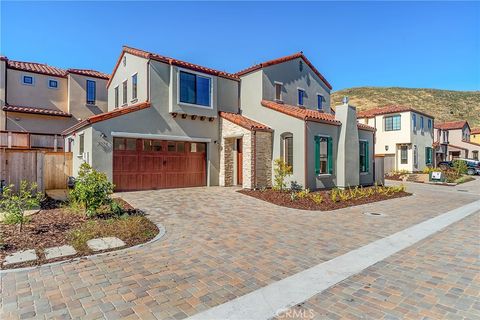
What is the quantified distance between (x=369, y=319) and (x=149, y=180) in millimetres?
12959

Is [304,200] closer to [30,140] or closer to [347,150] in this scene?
[347,150]

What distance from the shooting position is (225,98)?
1812cm

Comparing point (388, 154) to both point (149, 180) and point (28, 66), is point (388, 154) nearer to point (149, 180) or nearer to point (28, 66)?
point (149, 180)

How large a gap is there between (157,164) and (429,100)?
7806cm

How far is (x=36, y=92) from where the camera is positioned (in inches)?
860

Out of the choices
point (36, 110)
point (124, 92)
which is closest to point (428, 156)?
point (124, 92)

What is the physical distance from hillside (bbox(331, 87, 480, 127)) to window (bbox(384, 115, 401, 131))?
120 ft

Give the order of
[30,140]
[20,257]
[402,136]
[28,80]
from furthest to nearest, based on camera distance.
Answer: [402,136]
[28,80]
[30,140]
[20,257]

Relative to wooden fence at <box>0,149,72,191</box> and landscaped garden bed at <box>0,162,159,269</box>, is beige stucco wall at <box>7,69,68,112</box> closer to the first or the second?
wooden fence at <box>0,149,72,191</box>

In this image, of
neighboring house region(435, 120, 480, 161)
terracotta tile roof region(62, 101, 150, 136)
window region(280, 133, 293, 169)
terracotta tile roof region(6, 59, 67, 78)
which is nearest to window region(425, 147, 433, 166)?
neighboring house region(435, 120, 480, 161)

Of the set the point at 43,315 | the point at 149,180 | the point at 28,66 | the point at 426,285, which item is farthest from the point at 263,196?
the point at 28,66

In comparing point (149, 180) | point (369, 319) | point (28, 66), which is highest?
point (28, 66)

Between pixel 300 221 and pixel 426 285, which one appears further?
pixel 300 221

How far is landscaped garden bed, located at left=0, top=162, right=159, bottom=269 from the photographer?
580cm
